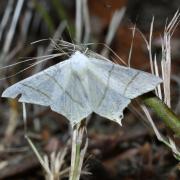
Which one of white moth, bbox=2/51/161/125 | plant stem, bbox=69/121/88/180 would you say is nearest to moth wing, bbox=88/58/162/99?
white moth, bbox=2/51/161/125

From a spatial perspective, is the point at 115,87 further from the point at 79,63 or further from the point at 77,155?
the point at 77,155

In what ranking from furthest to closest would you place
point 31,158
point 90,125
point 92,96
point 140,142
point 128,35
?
1. point 128,35
2. point 90,125
3. point 140,142
4. point 31,158
5. point 92,96

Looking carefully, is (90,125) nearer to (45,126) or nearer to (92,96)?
(45,126)

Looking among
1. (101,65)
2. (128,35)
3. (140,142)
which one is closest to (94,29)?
(128,35)

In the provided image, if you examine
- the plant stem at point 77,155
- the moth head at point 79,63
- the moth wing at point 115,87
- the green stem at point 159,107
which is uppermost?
the moth head at point 79,63

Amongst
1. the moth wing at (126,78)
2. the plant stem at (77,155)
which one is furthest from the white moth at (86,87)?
the plant stem at (77,155)

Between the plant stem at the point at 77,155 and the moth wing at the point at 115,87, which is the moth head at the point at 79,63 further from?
the plant stem at the point at 77,155

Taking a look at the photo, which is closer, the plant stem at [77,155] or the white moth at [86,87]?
the white moth at [86,87]

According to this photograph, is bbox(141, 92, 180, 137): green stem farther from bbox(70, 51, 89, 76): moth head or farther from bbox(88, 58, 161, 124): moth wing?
bbox(70, 51, 89, 76): moth head

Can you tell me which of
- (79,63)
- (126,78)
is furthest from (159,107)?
(79,63)
